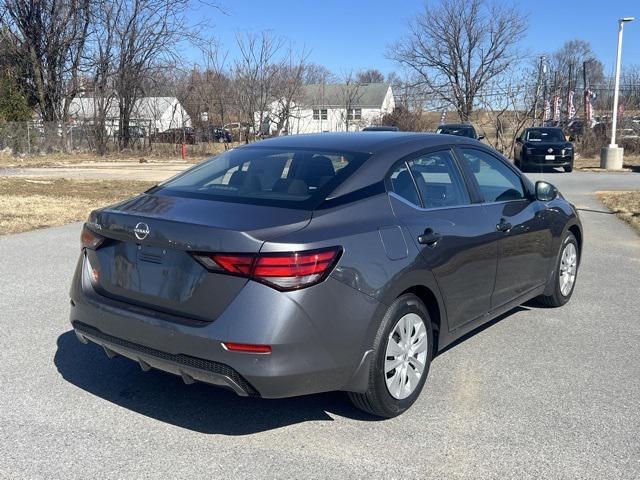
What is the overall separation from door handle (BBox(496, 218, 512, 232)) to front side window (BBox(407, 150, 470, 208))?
341 mm

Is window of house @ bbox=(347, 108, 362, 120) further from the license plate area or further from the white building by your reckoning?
the license plate area

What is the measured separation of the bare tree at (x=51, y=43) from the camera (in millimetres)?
33844

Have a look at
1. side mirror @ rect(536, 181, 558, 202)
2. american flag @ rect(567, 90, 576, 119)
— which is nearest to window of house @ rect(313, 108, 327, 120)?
american flag @ rect(567, 90, 576, 119)

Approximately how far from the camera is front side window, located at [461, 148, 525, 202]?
4.89m

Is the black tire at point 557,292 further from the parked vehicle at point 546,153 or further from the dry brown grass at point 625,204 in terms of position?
the parked vehicle at point 546,153

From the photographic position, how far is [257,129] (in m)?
34.7

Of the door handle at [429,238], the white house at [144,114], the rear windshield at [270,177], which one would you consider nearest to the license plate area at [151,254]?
the rear windshield at [270,177]

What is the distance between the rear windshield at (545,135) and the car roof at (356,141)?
69.6 feet

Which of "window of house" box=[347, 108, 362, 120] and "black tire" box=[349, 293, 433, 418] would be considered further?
"window of house" box=[347, 108, 362, 120]

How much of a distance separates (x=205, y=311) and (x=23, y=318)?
9.95 ft

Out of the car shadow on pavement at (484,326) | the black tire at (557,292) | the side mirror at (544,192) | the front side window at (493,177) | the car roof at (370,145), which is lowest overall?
the car shadow on pavement at (484,326)

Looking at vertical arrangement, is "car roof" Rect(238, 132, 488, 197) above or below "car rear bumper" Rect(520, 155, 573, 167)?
above

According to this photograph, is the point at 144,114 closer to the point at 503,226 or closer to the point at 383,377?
the point at 503,226

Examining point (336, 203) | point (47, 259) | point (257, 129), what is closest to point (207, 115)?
point (257, 129)
